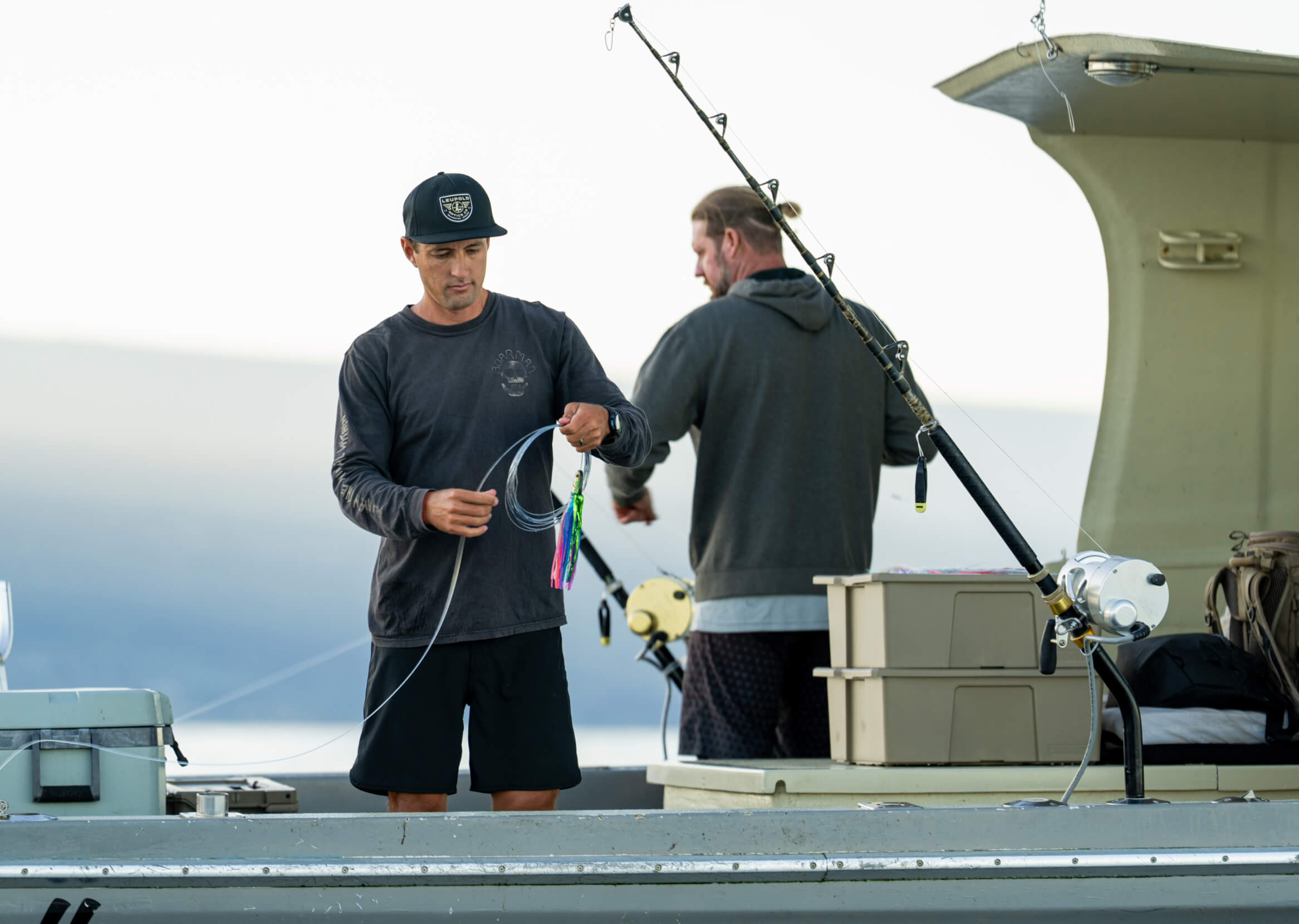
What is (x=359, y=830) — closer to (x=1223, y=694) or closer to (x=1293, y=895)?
(x=1293, y=895)

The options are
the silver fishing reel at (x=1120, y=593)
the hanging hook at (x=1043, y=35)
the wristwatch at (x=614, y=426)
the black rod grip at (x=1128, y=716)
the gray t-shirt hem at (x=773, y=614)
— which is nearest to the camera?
the silver fishing reel at (x=1120, y=593)

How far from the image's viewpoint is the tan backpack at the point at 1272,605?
3.28 m

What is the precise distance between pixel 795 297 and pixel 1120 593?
4.79 feet

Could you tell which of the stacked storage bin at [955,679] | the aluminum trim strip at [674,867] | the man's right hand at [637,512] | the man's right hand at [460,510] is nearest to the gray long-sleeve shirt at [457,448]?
the man's right hand at [460,510]

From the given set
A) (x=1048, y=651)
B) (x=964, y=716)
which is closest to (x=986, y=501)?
(x=1048, y=651)

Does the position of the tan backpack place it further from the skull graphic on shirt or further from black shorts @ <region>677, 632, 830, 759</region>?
the skull graphic on shirt

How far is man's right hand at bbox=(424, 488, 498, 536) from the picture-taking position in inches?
95.7

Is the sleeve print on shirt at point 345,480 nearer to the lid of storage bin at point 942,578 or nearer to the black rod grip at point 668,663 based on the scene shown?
the lid of storage bin at point 942,578

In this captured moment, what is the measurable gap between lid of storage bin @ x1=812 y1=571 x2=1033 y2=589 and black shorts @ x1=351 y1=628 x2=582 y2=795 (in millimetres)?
732

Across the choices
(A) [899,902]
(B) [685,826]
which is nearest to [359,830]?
(B) [685,826]

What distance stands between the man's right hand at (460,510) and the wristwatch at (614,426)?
9.5 inches

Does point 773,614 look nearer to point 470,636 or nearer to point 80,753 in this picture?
point 470,636

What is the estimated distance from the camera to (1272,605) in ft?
10.9

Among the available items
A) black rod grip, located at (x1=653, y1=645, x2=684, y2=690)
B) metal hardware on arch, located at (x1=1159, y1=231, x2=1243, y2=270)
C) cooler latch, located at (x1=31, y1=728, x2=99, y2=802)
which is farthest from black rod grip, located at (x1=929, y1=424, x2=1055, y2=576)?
black rod grip, located at (x1=653, y1=645, x2=684, y2=690)
